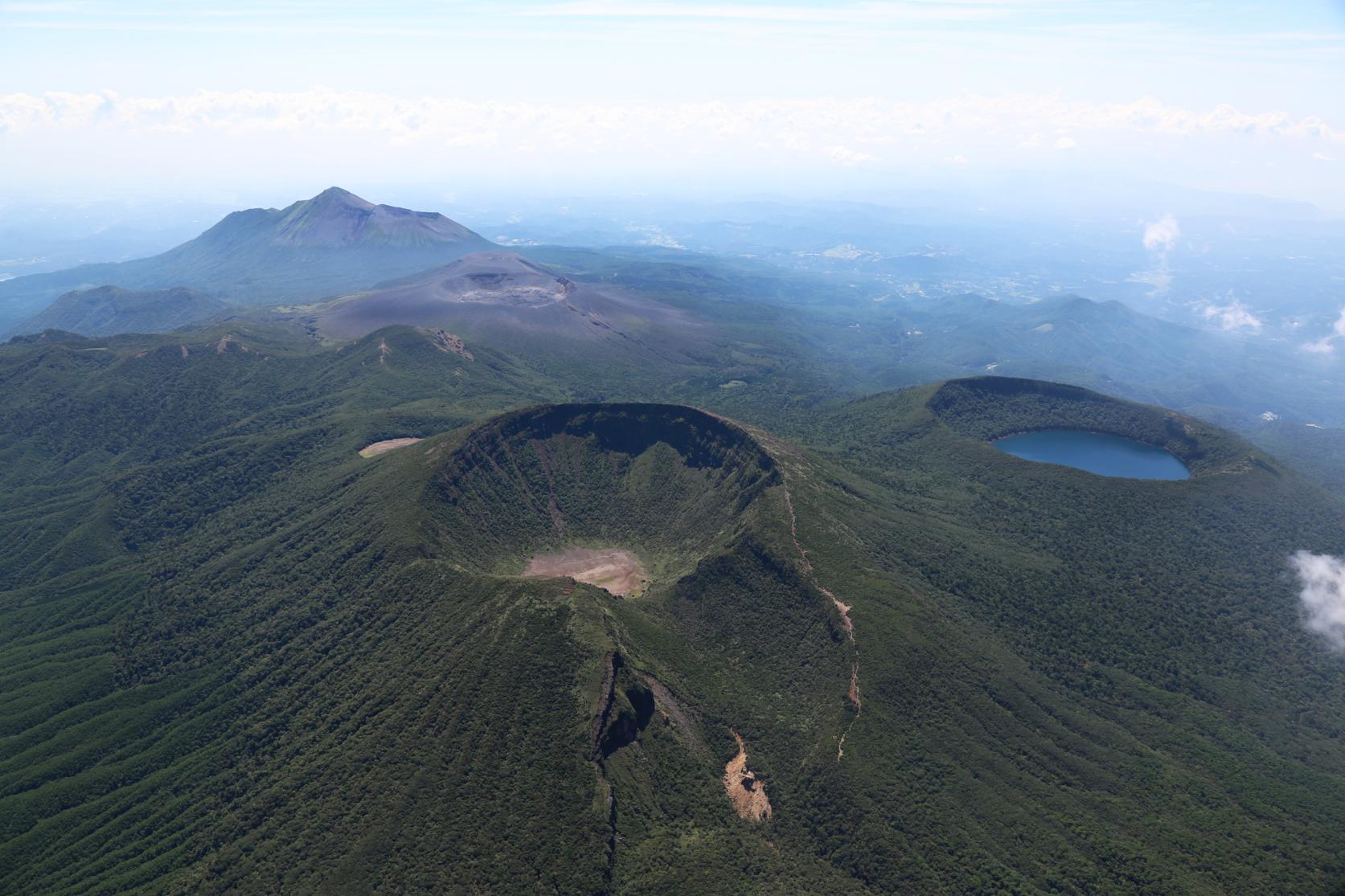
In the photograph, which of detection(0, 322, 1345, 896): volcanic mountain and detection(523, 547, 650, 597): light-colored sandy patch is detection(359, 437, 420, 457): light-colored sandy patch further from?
detection(523, 547, 650, 597): light-colored sandy patch

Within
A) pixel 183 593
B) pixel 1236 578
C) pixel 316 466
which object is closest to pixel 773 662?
pixel 1236 578

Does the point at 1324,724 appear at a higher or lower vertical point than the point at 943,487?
lower

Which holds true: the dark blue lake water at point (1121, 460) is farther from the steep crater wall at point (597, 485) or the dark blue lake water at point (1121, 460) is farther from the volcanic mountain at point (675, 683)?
the steep crater wall at point (597, 485)

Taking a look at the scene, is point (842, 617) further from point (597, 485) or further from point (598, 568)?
point (597, 485)

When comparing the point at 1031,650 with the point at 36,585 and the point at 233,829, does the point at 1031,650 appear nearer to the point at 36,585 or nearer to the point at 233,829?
the point at 233,829

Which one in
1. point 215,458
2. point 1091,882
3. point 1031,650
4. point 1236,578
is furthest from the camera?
point 215,458

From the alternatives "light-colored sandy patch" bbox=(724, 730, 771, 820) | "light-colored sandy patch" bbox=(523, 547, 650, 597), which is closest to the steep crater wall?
"light-colored sandy patch" bbox=(523, 547, 650, 597)

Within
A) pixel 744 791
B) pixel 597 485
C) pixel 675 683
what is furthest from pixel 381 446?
pixel 744 791
